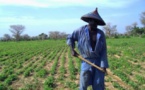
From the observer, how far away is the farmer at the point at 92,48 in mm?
4988

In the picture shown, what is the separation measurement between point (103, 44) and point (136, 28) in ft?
242

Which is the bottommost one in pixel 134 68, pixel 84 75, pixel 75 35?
pixel 134 68

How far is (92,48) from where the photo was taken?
5051mm

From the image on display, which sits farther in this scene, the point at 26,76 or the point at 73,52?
the point at 26,76

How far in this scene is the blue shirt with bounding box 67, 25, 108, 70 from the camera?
4.98m

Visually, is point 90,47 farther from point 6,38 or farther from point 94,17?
point 6,38

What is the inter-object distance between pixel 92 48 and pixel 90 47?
0.07m

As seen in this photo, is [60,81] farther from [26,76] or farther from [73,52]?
[73,52]

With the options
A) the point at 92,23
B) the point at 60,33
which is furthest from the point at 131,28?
the point at 92,23

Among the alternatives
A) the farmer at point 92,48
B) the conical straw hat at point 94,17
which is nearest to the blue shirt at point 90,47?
the farmer at point 92,48

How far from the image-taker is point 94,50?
4984mm

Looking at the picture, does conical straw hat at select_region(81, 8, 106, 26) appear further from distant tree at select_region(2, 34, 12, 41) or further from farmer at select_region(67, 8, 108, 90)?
distant tree at select_region(2, 34, 12, 41)

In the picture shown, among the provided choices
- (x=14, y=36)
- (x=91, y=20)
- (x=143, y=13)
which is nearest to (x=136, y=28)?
(x=143, y=13)

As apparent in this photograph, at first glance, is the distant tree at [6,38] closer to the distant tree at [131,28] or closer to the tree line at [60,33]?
the tree line at [60,33]
